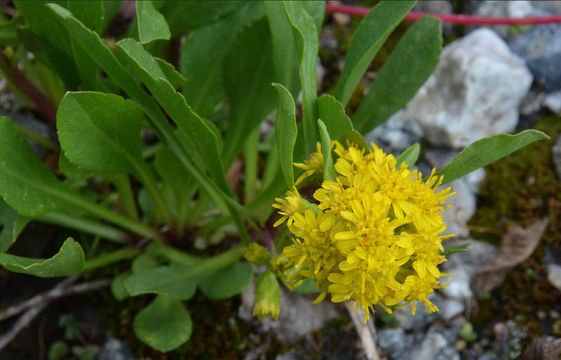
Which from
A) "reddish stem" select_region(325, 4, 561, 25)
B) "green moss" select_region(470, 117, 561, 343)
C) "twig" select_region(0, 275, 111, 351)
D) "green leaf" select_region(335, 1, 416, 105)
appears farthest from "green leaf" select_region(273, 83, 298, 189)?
"reddish stem" select_region(325, 4, 561, 25)

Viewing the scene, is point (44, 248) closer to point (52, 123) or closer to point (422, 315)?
point (52, 123)

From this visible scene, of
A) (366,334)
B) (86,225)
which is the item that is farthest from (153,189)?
(366,334)

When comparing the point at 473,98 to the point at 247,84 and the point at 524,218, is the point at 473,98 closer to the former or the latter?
the point at 524,218

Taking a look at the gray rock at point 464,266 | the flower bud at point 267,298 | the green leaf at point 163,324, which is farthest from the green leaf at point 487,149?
the green leaf at point 163,324

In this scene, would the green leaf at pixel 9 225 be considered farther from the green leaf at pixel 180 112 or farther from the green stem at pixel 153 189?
the green leaf at pixel 180 112

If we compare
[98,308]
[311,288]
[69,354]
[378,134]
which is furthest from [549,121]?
[69,354]
